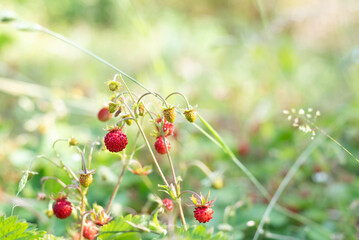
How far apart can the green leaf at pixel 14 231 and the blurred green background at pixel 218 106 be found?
25cm

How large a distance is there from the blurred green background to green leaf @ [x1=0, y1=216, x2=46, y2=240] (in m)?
0.25

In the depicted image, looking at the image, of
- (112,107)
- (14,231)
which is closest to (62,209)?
(14,231)

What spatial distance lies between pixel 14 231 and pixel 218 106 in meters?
1.70

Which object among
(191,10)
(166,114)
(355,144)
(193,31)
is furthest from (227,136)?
(191,10)

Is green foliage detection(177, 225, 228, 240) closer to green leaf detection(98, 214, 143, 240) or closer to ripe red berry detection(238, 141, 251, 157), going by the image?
green leaf detection(98, 214, 143, 240)

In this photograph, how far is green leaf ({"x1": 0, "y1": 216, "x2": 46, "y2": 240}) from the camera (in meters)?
0.90

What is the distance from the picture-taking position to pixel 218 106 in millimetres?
2469

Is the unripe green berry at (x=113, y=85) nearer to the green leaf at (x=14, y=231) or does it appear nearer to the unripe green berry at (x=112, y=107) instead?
the unripe green berry at (x=112, y=107)

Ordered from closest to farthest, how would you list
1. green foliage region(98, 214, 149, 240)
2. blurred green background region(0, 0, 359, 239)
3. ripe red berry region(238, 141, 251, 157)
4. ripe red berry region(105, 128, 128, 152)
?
1. ripe red berry region(105, 128, 128, 152)
2. green foliage region(98, 214, 149, 240)
3. blurred green background region(0, 0, 359, 239)
4. ripe red berry region(238, 141, 251, 157)

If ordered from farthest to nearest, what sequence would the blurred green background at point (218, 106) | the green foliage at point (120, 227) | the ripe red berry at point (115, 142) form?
the blurred green background at point (218, 106), the green foliage at point (120, 227), the ripe red berry at point (115, 142)

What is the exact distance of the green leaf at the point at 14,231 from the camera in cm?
90

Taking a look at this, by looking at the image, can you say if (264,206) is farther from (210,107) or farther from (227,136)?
(210,107)

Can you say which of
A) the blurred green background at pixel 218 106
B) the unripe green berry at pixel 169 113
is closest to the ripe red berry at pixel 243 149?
the blurred green background at pixel 218 106

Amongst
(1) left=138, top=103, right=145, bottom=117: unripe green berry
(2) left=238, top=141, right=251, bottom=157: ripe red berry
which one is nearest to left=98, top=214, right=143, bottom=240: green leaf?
(1) left=138, top=103, right=145, bottom=117: unripe green berry
